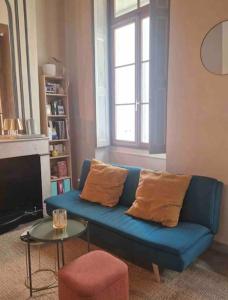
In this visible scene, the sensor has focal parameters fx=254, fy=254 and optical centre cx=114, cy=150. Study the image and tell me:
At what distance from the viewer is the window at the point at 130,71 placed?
3.44 meters

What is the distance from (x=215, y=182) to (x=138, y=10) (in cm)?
250

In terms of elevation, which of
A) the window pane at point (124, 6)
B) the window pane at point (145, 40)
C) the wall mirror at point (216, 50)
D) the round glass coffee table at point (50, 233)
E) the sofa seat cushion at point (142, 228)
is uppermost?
the window pane at point (124, 6)

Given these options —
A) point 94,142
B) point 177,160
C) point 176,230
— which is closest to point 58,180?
point 94,142

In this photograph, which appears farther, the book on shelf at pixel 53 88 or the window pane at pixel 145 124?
the book on shelf at pixel 53 88

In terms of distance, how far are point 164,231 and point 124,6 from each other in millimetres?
3099

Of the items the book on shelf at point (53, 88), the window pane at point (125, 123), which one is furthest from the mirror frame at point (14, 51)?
the window pane at point (125, 123)

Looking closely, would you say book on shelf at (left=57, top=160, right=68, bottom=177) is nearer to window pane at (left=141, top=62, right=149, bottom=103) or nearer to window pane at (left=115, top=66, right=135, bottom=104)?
window pane at (left=115, top=66, right=135, bottom=104)

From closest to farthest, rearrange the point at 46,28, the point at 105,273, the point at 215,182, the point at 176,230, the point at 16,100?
1. the point at 105,273
2. the point at 176,230
3. the point at 215,182
4. the point at 16,100
5. the point at 46,28

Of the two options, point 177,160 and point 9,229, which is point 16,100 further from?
point 177,160

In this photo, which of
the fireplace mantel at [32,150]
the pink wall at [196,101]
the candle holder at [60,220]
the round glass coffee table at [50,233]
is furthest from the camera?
the fireplace mantel at [32,150]

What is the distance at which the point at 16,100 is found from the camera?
3342 millimetres

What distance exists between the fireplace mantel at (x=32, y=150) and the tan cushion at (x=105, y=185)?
79 cm

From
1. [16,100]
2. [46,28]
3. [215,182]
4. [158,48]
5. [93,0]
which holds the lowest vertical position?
[215,182]

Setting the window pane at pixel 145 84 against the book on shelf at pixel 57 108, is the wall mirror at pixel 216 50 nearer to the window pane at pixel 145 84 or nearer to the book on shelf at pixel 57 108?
the window pane at pixel 145 84
